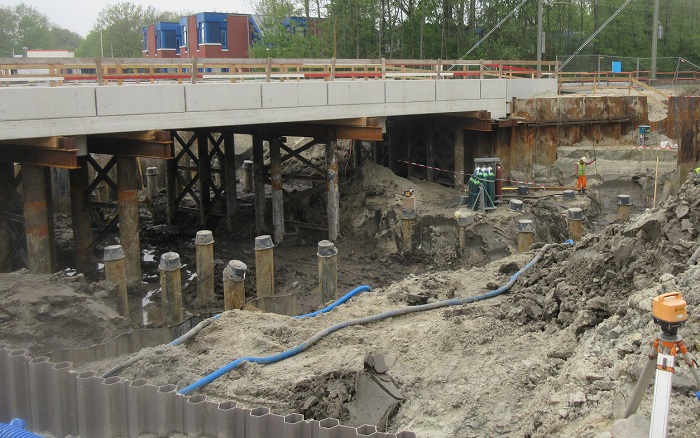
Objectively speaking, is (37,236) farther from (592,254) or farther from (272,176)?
(592,254)

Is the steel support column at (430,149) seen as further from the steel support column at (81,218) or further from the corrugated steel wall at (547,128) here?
the steel support column at (81,218)

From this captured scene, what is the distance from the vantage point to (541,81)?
2381 cm

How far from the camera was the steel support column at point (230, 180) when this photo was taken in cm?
2017

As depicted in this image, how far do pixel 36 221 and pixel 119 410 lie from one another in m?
8.02

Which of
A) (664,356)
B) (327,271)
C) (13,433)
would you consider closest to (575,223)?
(327,271)

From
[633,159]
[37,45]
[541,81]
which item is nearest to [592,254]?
[633,159]

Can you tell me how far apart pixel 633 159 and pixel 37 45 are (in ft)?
279

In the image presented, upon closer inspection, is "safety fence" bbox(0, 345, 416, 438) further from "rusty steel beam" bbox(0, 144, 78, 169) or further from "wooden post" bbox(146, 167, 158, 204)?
"wooden post" bbox(146, 167, 158, 204)

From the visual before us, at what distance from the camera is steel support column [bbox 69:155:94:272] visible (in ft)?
53.2

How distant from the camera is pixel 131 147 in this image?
1527 centimetres

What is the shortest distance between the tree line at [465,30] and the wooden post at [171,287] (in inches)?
1086

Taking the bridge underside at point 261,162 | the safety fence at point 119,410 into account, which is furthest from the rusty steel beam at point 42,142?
the safety fence at point 119,410

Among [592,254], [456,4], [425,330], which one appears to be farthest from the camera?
[456,4]

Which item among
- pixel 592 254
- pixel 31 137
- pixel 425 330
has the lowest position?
pixel 425 330
